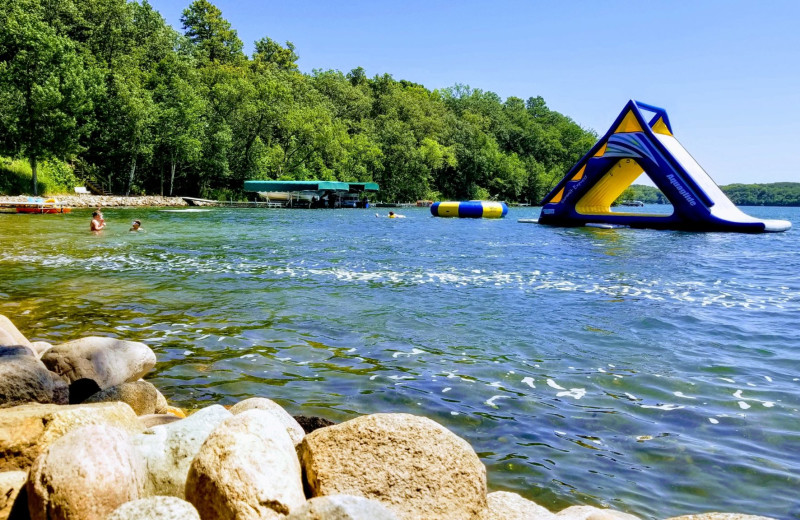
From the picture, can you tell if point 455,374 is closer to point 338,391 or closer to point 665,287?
point 338,391

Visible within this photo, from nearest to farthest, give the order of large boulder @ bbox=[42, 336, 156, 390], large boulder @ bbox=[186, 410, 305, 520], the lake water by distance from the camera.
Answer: large boulder @ bbox=[186, 410, 305, 520], the lake water, large boulder @ bbox=[42, 336, 156, 390]

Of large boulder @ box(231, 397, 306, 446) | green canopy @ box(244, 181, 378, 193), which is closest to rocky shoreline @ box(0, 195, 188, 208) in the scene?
green canopy @ box(244, 181, 378, 193)

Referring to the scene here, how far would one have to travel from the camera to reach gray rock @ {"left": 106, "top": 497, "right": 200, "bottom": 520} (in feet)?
8.84

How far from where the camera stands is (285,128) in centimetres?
7425

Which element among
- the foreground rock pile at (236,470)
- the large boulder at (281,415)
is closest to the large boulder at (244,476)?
the foreground rock pile at (236,470)

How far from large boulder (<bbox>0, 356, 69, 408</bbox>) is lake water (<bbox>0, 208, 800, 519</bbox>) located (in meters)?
1.45

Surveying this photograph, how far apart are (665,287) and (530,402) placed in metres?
9.33

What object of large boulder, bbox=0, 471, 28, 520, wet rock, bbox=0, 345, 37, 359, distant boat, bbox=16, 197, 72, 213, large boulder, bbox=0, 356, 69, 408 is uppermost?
distant boat, bbox=16, 197, 72, 213

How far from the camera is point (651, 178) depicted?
32.0 meters

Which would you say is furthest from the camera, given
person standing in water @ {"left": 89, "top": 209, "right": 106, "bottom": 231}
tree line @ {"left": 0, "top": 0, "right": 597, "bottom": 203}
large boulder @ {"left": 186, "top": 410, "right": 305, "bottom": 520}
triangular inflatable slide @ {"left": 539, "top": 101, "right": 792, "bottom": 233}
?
tree line @ {"left": 0, "top": 0, "right": 597, "bottom": 203}

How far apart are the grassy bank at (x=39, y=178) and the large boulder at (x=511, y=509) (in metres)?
54.5

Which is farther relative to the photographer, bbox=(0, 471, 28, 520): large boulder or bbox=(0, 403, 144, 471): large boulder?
bbox=(0, 403, 144, 471): large boulder

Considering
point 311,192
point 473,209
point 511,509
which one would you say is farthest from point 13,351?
point 311,192

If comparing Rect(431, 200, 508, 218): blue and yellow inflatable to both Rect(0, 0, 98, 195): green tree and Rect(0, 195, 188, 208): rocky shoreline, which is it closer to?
Rect(0, 195, 188, 208): rocky shoreline
